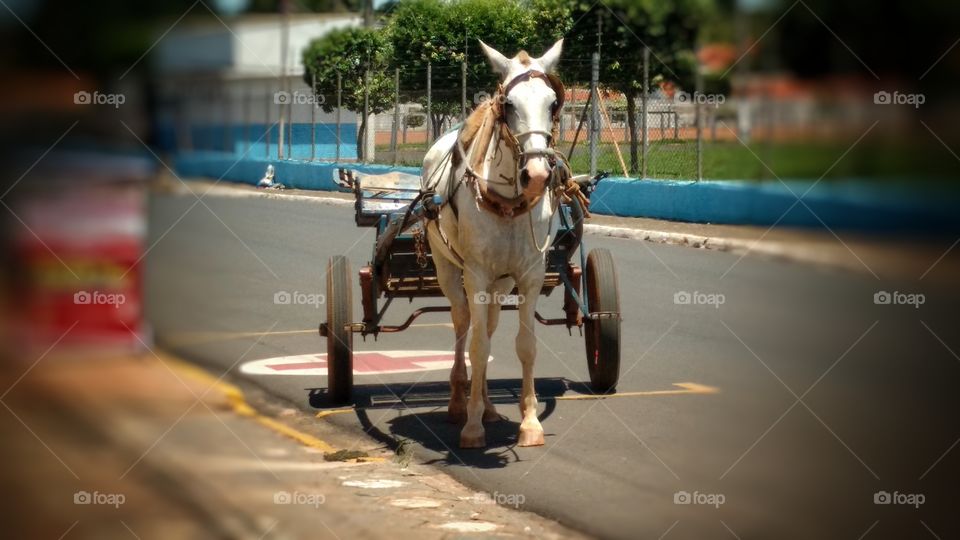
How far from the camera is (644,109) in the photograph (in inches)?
49.6

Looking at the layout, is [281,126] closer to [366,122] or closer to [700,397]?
[366,122]

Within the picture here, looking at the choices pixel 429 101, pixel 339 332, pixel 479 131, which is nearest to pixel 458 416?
pixel 339 332

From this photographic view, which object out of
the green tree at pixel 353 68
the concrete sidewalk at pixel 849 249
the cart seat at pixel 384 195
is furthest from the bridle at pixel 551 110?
the concrete sidewalk at pixel 849 249

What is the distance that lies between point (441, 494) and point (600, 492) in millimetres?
734

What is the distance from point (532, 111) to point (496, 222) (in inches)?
34.1

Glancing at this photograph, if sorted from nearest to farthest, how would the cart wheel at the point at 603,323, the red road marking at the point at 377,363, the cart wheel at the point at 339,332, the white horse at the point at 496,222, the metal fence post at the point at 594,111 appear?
the metal fence post at the point at 594,111 → the white horse at the point at 496,222 → the cart wheel at the point at 339,332 → the cart wheel at the point at 603,323 → the red road marking at the point at 377,363

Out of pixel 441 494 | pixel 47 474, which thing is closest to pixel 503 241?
pixel 441 494

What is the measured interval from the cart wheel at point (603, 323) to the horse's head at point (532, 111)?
1986 mm

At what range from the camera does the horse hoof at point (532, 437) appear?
18.2ft

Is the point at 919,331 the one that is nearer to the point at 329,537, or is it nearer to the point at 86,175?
the point at 329,537

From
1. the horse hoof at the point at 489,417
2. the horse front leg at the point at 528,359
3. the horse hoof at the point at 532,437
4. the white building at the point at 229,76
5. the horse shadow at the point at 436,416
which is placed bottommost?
the horse shadow at the point at 436,416

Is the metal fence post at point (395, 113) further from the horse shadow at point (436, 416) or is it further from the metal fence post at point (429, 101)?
the horse shadow at point (436, 416)

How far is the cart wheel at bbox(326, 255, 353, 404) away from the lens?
6305 mm

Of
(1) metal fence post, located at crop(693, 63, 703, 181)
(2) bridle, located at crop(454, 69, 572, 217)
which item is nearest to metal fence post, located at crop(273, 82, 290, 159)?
(1) metal fence post, located at crop(693, 63, 703, 181)
